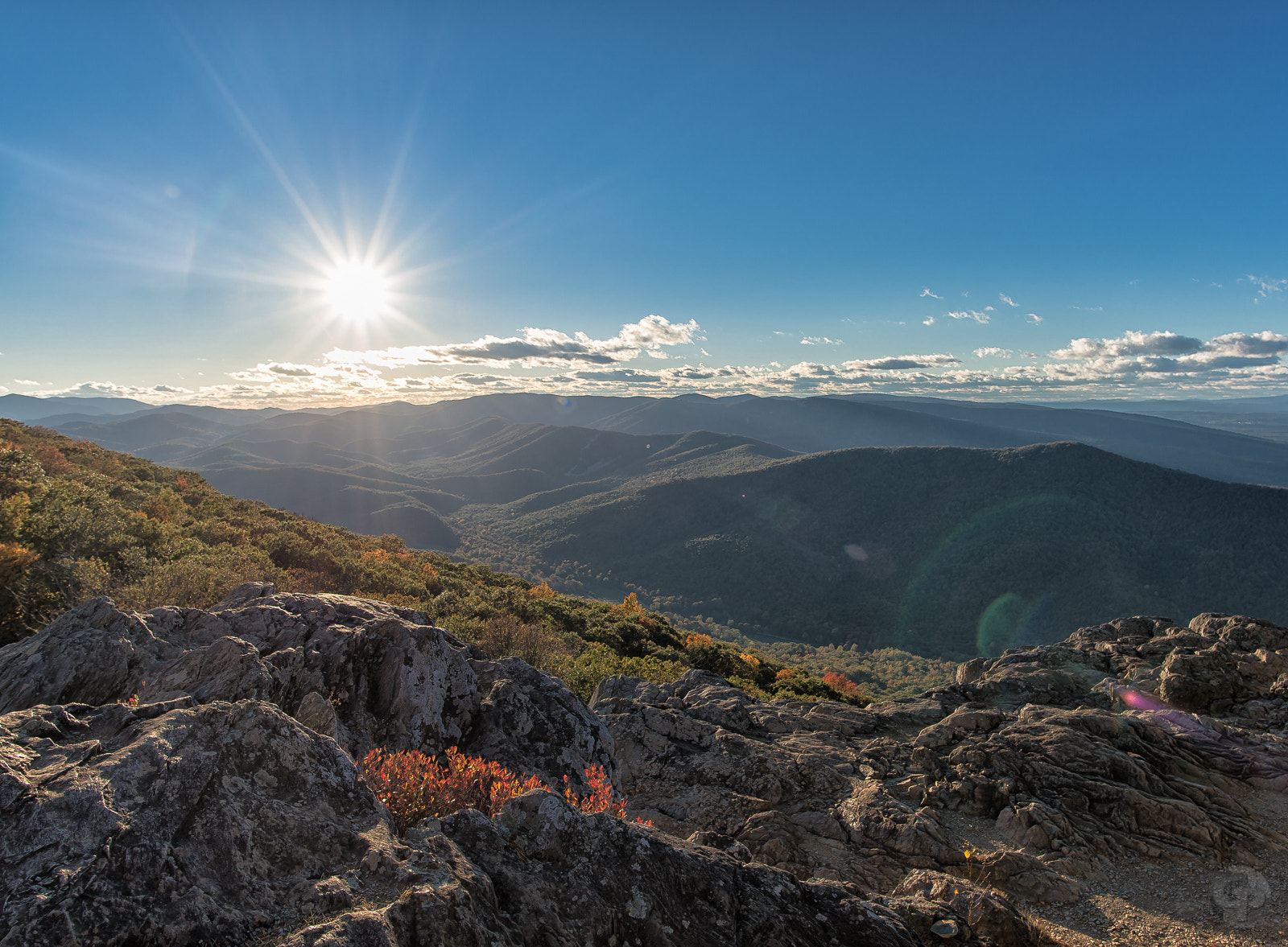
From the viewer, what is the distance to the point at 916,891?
1012 cm

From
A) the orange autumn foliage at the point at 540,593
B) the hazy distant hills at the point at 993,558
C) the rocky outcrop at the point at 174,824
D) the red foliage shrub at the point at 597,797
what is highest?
the rocky outcrop at the point at 174,824

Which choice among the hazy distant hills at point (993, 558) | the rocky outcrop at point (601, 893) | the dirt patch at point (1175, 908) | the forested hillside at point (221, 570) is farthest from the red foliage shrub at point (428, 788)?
the hazy distant hills at point (993, 558)

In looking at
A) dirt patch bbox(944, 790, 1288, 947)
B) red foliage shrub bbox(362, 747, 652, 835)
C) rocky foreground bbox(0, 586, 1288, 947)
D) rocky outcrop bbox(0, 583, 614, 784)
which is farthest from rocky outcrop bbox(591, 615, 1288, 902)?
rocky outcrop bbox(0, 583, 614, 784)

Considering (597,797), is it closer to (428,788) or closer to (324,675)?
(428,788)

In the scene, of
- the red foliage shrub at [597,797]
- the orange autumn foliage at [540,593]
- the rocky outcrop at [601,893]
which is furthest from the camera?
the orange autumn foliage at [540,593]

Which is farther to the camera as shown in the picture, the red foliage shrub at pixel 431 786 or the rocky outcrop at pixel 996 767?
the rocky outcrop at pixel 996 767

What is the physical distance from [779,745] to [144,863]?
679 inches

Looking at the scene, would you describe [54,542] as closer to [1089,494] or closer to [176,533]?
[176,533]

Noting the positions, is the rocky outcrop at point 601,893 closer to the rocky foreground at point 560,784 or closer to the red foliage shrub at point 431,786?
the rocky foreground at point 560,784

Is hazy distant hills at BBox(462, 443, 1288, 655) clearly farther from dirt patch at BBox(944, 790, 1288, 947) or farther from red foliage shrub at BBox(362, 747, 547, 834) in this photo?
red foliage shrub at BBox(362, 747, 547, 834)

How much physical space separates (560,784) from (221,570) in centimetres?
1749

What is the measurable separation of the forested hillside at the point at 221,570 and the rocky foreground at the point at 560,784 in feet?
24.5

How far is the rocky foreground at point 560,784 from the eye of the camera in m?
4.91

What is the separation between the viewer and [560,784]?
438 inches
